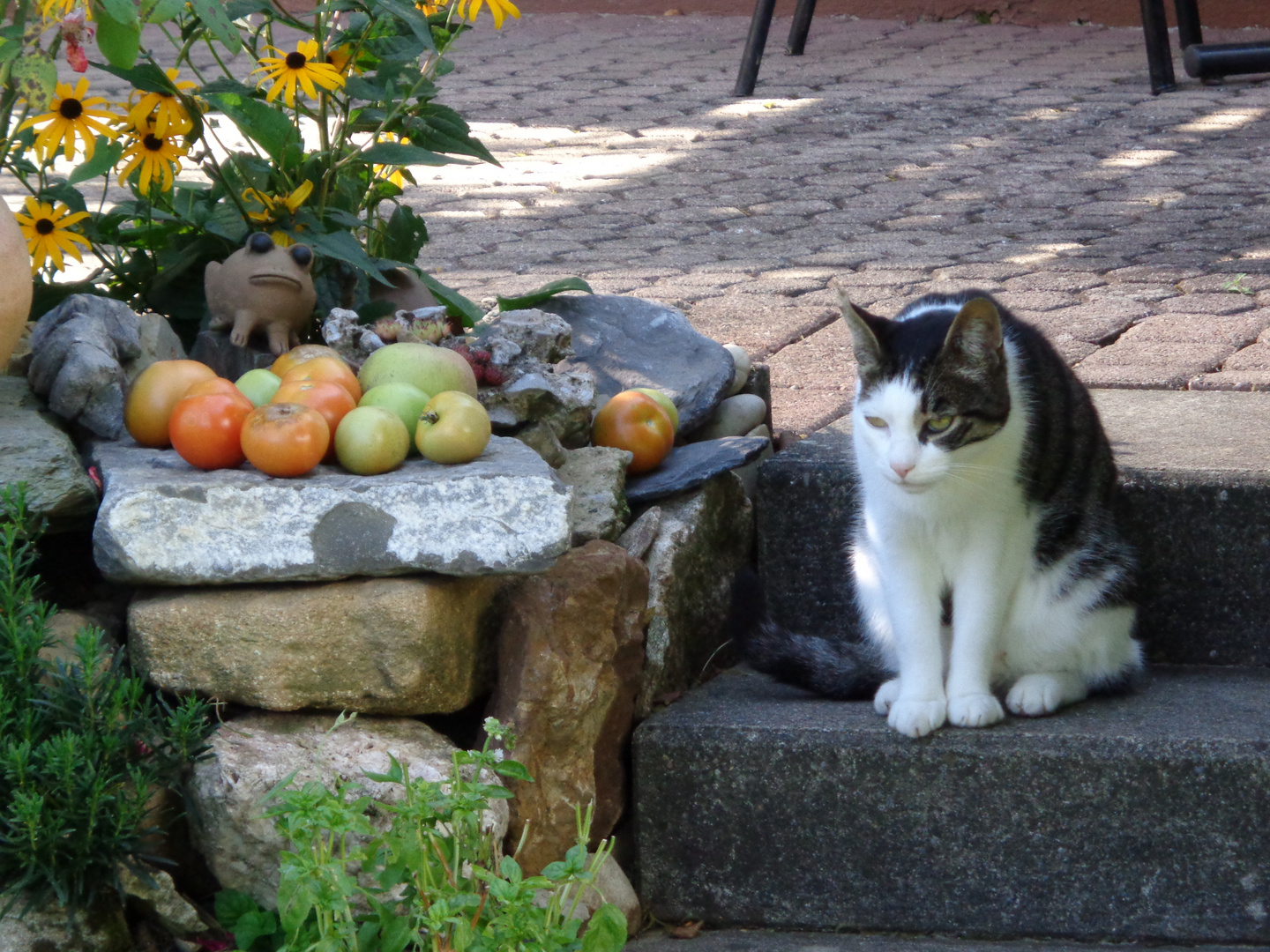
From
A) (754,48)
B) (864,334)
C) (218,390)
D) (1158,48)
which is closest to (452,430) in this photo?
(218,390)

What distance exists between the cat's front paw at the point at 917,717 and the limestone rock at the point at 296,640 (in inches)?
32.1

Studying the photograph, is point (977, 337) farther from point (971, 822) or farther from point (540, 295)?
point (540, 295)

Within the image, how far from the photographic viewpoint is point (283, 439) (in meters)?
2.28

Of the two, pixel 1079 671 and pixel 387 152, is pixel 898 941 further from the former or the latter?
pixel 387 152

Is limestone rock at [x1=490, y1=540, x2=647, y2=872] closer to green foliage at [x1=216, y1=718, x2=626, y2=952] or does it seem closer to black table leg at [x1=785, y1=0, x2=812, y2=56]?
green foliage at [x1=216, y1=718, x2=626, y2=952]

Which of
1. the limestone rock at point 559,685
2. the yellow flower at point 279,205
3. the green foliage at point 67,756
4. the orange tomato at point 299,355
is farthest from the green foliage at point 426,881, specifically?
the yellow flower at point 279,205

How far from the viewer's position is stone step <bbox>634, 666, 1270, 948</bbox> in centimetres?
240

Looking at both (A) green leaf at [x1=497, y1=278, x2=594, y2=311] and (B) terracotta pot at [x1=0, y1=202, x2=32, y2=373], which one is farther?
(A) green leaf at [x1=497, y1=278, x2=594, y2=311]

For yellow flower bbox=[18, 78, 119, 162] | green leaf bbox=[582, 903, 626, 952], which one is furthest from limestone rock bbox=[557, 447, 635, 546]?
yellow flower bbox=[18, 78, 119, 162]

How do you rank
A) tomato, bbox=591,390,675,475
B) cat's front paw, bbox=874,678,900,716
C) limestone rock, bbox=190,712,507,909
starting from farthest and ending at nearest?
tomato, bbox=591,390,675,475 → cat's front paw, bbox=874,678,900,716 → limestone rock, bbox=190,712,507,909

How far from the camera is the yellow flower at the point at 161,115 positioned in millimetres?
2830

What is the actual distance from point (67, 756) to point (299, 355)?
1.05m

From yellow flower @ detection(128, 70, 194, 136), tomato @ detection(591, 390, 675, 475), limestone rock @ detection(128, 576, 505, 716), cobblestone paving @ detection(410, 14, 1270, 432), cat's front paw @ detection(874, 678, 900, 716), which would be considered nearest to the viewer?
limestone rock @ detection(128, 576, 505, 716)

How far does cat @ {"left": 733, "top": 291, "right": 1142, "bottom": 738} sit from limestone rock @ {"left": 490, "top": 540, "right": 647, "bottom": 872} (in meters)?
0.37
